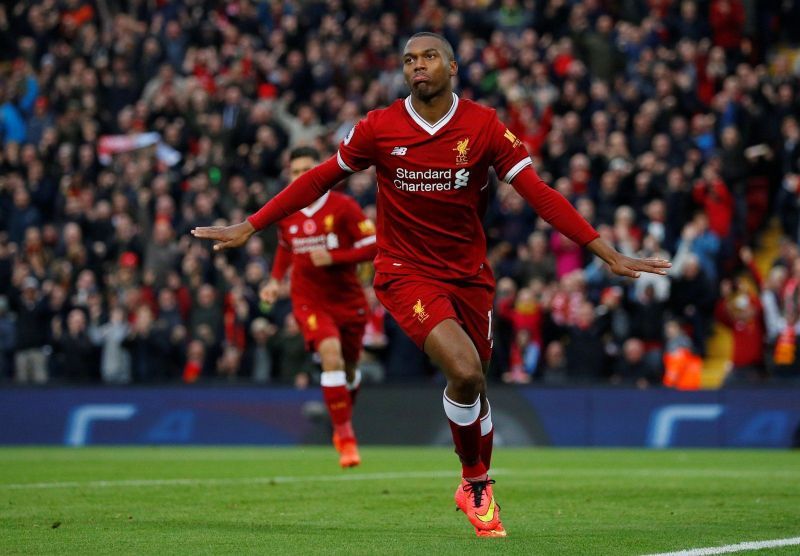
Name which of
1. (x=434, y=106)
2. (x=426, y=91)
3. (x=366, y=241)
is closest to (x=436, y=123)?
(x=434, y=106)

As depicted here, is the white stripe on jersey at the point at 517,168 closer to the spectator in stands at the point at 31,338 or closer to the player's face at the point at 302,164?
the player's face at the point at 302,164

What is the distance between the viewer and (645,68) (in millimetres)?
23375

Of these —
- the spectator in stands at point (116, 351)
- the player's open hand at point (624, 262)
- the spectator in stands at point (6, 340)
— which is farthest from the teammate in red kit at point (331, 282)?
the spectator in stands at point (6, 340)

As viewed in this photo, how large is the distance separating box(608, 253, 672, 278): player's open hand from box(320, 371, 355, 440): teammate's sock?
5.19 meters

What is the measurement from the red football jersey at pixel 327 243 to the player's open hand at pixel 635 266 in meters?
5.13

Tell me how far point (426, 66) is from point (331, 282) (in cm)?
523

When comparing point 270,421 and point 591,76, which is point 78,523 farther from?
point 591,76

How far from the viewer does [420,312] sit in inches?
334

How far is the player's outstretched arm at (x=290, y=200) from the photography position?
863 centimetres

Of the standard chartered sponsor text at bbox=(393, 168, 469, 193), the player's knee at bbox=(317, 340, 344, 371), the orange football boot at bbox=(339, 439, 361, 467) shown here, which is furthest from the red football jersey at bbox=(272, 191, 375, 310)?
the standard chartered sponsor text at bbox=(393, 168, 469, 193)

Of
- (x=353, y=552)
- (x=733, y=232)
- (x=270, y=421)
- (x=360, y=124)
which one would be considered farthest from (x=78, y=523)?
(x=733, y=232)

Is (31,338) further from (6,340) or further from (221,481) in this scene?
(221,481)

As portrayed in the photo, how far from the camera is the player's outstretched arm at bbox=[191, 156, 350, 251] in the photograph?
340 inches

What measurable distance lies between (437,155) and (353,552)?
2.48m
